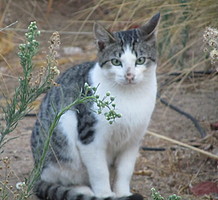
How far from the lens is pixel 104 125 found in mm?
2656

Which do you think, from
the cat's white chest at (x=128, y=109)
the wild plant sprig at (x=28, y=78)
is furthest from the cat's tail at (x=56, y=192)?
the wild plant sprig at (x=28, y=78)

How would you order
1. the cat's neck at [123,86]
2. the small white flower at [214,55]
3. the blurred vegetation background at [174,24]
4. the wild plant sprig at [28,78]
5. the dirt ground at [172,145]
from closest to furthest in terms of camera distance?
the wild plant sprig at [28,78] < the small white flower at [214,55] < the cat's neck at [123,86] < the dirt ground at [172,145] < the blurred vegetation background at [174,24]

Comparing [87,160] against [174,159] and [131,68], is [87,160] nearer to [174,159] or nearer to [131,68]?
[131,68]

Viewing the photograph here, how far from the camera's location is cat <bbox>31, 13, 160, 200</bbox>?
8.84ft

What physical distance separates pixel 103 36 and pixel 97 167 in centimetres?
67

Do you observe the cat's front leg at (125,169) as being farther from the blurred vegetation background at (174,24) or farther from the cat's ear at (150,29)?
the blurred vegetation background at (174,24)

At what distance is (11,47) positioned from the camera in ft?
Answer: 17.5

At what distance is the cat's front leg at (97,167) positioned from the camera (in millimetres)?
2715

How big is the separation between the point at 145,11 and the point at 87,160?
2.17 metres

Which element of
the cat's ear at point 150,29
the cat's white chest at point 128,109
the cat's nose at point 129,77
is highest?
the cat's ear at point 150,29

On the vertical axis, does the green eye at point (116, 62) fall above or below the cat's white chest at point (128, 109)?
above

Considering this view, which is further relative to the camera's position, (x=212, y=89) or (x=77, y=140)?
(x=212, y=89)

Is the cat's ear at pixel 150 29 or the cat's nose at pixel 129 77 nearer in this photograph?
the cat's nose at pixel 129 77

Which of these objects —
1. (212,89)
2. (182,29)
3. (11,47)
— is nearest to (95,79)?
(182,29)
